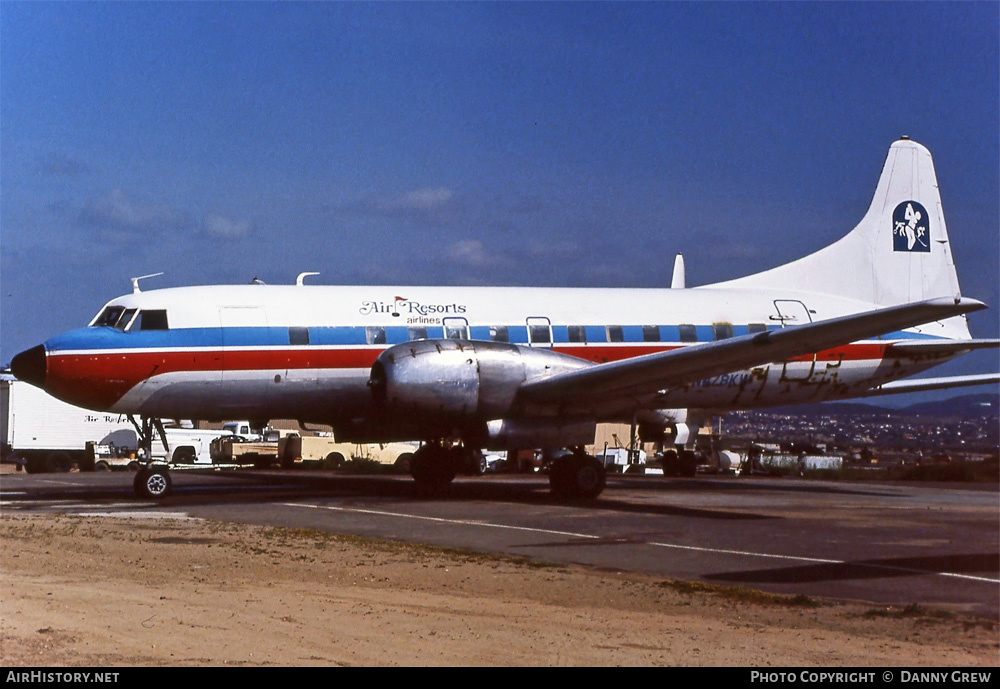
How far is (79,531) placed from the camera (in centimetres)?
1549

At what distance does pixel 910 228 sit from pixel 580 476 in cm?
1345

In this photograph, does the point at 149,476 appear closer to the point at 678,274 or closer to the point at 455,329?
the point at 455,329

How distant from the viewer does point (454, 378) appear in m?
20.2

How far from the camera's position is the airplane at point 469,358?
66.4ft

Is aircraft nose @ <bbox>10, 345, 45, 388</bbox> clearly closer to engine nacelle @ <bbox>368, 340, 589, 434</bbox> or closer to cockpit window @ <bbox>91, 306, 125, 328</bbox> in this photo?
cockpit window @ <bbox>91, 306, 125, 328</bbox>

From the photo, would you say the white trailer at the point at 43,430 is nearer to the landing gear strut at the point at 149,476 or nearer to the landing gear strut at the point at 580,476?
the landing gear strut at the point at 149,476

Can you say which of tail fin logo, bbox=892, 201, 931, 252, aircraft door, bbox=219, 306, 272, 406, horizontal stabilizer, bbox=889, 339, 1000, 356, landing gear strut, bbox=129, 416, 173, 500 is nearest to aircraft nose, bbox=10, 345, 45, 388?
landing gear strut, bbox=129, 416, 173, 500

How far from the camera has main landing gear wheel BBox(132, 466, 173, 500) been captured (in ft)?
70.5

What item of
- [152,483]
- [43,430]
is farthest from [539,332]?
[43,430]

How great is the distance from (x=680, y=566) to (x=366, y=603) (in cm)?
421

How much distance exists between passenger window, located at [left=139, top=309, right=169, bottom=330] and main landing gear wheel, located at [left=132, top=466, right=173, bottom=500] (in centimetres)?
281

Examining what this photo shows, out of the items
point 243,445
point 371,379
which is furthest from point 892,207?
point 243,445
